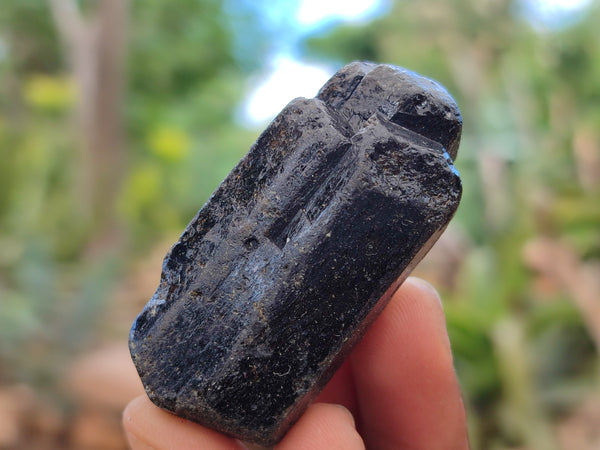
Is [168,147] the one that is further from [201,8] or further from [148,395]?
[148,395]

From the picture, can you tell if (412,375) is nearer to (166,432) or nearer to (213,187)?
(166,432)

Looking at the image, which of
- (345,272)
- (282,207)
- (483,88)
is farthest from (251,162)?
(483,88)

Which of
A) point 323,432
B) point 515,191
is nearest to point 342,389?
point 323,432

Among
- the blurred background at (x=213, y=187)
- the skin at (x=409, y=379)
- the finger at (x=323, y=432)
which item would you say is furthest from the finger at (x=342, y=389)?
the blurred background at (x=213, y=187)

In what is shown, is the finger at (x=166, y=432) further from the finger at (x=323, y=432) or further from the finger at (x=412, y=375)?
the finger at (x=412, y=375)

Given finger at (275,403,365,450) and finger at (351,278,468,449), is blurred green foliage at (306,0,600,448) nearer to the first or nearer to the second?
finger at (351,278,468,449)
